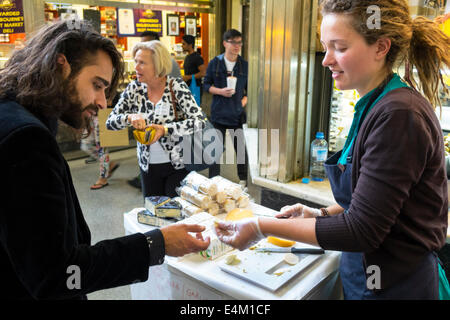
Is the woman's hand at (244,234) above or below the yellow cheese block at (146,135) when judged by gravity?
below

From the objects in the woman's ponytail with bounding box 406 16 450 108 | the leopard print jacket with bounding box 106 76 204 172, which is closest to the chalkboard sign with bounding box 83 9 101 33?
the leopard print jacket with bounding box 106 76 204 172

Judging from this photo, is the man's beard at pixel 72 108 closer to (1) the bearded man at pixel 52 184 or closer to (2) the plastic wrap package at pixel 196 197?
(1) the bearded man at pixel 52 184

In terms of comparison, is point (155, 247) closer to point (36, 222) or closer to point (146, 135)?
point (36, 222)

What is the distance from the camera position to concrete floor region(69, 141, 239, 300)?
375cm

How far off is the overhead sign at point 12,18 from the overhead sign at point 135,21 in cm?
155

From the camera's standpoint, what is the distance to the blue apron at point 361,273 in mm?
1226

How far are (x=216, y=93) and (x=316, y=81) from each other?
2.27 meters

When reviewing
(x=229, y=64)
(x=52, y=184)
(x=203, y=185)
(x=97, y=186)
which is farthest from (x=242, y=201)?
(x=97, y=186)

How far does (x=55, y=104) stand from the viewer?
1.09m

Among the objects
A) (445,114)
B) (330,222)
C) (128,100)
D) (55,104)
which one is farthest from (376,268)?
(128,100)

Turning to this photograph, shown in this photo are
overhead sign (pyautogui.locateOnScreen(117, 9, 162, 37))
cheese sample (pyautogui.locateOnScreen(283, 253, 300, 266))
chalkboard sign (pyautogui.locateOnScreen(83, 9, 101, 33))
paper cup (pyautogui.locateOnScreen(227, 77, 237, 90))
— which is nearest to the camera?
cheese sample (pyautogui.locateOnScreen(283, 253, 300, 266))

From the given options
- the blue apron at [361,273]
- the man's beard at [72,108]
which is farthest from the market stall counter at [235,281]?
the man's beard at [72,108]

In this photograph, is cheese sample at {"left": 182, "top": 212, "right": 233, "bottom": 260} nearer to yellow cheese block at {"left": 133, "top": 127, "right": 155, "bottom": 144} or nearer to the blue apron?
the blue apron

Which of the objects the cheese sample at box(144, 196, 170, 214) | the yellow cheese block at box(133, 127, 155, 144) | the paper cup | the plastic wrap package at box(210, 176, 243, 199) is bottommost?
the cheese sample at box(144, 196, 170, 214)
